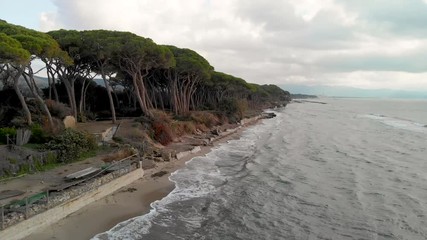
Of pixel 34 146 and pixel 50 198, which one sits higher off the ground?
pixel 34 146

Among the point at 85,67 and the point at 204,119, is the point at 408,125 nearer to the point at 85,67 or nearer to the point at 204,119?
the point at 204,119

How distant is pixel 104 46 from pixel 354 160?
2230cm

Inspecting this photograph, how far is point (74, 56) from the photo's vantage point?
30.7 metres

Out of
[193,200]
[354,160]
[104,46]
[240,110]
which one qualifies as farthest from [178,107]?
[193,200]

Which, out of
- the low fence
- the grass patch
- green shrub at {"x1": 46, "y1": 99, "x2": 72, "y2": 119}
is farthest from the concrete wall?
green shrub at {"x1": 46, "y1": 99, "x2": 72, "y2": 119}

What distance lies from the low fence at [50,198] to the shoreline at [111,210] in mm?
656

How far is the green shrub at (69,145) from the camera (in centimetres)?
2025

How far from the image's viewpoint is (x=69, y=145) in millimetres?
20578

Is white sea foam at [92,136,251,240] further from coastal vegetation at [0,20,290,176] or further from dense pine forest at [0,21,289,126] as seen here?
dense pine forest at [0,21,289,126]

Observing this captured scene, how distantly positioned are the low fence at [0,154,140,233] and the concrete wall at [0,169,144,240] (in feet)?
0.41

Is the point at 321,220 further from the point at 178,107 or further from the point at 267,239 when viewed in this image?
the point at 178,107

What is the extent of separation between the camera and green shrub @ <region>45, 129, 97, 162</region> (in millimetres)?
20250

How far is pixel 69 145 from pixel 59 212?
736 centimetres

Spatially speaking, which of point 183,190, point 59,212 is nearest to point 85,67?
point 183,190
